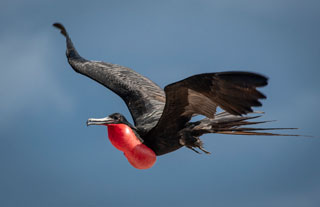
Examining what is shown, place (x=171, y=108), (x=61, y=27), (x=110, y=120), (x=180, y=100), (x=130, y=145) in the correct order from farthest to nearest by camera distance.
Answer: (x=61, y=27)
(x=130, y=145)
(x=110, y=120)
(x=171, y=108)
(x=180, y=100)

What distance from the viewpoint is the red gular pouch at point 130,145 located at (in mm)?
7297

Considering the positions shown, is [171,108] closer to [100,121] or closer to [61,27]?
[100,121]

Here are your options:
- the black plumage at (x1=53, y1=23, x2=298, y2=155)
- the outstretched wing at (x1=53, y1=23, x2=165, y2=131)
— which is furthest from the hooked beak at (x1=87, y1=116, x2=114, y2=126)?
the outstretched wing at (x1=53, y1=23, x2=165, y2=131)

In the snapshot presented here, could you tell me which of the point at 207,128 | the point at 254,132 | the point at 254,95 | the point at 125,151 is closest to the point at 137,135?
the point at 125,151

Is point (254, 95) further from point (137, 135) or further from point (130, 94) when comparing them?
point (130, 94)

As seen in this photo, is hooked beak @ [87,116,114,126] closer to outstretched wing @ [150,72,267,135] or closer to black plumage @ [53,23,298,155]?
black plumage @ [53,23,298,155]

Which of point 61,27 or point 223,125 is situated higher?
point 61,27

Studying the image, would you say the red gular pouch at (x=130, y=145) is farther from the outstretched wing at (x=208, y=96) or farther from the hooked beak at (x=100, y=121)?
the outstretched wing at (x=208, y=96)

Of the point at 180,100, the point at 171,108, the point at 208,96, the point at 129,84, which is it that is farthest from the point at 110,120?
the point at 129,84

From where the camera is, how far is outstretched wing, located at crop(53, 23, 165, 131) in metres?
8.39

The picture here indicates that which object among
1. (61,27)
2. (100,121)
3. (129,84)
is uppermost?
(61,27)

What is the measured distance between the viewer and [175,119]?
283 inches

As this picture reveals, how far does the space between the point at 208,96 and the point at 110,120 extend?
5.35ft

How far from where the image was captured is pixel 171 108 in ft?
22.9
